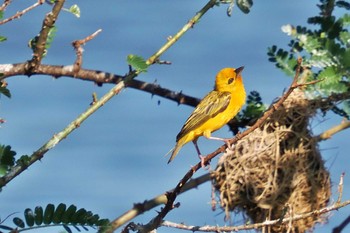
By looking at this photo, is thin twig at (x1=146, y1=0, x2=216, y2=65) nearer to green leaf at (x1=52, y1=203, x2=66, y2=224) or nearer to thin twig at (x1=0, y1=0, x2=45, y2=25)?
thin twig at (x1=0, y1=0, x2=45, y2=25)

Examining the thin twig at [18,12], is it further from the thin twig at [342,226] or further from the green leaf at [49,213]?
the thin twig at [342,226]

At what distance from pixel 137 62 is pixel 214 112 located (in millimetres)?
1190

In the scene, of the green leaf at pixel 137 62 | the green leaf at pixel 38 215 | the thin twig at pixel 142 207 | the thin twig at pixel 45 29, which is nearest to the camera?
the green leaf at pixel 38 215

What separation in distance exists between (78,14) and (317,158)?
3608 mm

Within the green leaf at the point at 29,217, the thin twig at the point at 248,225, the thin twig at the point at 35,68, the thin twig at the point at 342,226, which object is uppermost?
the thin twig at the point at 35,68

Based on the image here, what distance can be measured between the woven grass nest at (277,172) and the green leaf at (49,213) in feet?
13.3

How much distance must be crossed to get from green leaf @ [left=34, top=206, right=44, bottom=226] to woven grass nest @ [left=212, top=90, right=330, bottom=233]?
13.4ft

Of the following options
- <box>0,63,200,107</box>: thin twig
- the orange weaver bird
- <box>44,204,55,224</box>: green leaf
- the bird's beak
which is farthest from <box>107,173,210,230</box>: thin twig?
<box>44,204,55,224</box>: green leaf

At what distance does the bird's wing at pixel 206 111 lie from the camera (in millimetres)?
5184

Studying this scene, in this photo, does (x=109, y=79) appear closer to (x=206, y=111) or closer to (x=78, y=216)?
(x=206, y=111)

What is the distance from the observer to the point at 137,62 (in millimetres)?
4145

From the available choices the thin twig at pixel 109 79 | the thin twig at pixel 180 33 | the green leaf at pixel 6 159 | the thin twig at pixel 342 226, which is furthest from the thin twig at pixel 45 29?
the thin twig at pixel 342 226

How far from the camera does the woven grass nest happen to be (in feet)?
23.1

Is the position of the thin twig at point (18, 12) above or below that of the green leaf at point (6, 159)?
above
